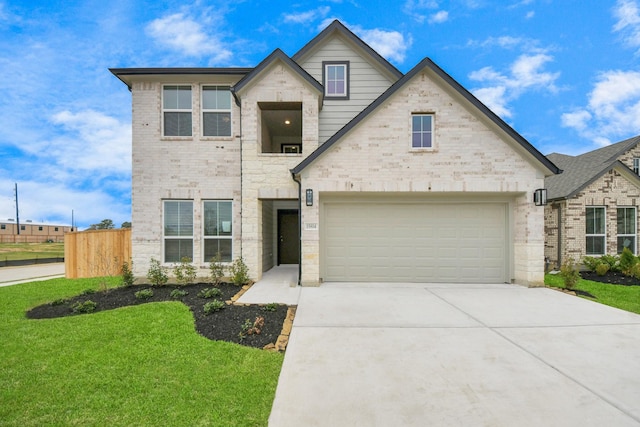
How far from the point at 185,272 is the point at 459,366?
7.94 meters

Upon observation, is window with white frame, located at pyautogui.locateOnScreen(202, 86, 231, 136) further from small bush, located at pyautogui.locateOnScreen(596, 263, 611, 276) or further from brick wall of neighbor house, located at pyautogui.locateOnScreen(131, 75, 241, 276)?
small bush, located at pyautogui.locateOnScreen(596, 263, 611, 276)

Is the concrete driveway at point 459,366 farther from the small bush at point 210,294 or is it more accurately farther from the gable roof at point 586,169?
the gable roof at point 586,169

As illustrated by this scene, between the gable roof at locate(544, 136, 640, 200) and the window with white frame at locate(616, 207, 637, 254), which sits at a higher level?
the gable roof at locate(544, 136, 640, 200)

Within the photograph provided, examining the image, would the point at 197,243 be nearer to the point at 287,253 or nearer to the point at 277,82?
the point at 287,253

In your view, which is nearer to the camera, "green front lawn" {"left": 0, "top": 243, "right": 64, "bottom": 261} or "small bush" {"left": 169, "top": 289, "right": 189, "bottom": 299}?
"small bush" {"left": 169, "top": 289, "right": 189, "bottom": 299}

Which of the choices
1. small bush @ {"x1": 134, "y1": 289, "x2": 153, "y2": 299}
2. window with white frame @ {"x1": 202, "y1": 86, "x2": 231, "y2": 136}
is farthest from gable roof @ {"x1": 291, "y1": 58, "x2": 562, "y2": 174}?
small bush @ {"x1": 134, "y1": 289, "x2": 153, "y2": 299}

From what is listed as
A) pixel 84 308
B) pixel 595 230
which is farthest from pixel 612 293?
pixel 84 308

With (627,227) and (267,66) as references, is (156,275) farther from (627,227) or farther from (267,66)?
(627,227)

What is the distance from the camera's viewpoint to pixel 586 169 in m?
13.0

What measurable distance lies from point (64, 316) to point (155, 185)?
174 inches

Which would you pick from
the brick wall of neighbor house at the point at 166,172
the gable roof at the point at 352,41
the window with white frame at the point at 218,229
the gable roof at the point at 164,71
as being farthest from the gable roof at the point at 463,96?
the gable roof at the point at 164,71

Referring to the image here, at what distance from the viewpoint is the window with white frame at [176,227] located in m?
9.17

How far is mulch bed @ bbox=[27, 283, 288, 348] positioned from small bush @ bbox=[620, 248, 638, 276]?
42.0 ft

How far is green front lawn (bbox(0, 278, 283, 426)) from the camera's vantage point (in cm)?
272
